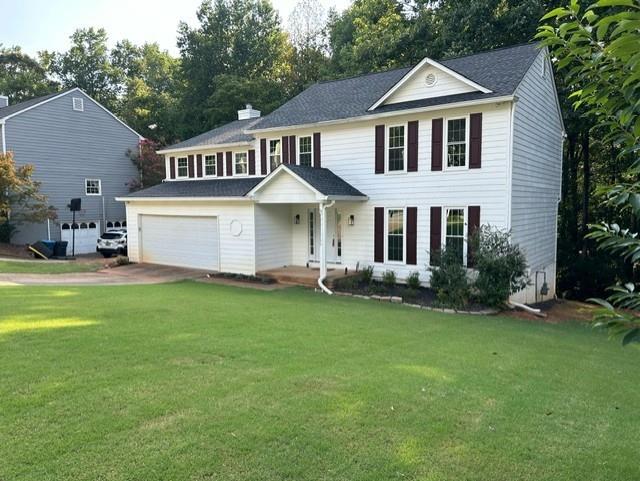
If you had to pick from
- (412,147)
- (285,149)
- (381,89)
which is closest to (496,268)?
(412,147)

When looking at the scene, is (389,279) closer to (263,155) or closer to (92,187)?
(263,155)

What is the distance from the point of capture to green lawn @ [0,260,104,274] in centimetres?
1691

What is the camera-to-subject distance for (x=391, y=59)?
1019 inches

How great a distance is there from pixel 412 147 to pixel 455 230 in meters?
2.95

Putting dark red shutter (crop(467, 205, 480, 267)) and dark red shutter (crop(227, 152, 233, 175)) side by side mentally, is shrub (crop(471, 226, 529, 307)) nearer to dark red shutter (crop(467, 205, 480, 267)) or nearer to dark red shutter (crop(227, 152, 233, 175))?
dark red shutter (crop(467, 205, 480, 267))

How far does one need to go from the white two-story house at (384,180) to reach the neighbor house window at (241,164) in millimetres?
48

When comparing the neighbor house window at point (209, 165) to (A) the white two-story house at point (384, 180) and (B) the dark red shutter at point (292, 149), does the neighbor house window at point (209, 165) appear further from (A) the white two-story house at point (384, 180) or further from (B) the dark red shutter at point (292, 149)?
(B) the dark red shutter at point (292, 149)

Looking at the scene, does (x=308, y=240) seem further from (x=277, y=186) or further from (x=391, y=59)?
(x=391, y=59)

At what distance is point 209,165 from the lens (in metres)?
21.8

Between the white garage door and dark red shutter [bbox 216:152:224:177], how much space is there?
115 inches

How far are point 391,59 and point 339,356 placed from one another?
22.5 m

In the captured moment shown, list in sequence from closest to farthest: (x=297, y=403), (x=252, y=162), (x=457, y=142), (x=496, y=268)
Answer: (x=297, y=403), (x=496, y=268), (x=457, y=142), (x=252, y=162)

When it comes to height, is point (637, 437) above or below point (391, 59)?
below

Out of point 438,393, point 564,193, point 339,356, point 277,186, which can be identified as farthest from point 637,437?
point 564,193
